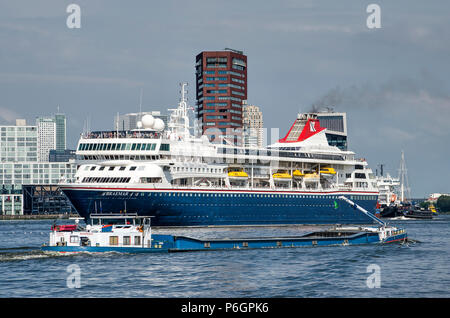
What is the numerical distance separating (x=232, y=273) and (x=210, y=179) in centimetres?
4861

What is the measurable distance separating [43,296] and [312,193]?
72.0 m

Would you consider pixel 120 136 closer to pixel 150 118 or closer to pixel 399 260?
pixel 150 118

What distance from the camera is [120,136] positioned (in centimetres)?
8888

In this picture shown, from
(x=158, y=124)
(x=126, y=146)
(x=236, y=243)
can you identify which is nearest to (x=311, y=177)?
(x=158, y=124)

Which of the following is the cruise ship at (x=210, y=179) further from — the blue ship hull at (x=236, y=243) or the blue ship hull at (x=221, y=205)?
the blue ship hull at (x=236, y=243)

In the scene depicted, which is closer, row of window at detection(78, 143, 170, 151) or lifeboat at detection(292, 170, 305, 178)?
row of window at detection(78, 143, 170, 151)

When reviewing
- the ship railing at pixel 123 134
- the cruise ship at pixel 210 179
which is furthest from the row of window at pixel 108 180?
the ship railing at pixel 123 134

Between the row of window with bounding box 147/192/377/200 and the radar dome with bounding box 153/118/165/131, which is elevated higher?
the radar dome with bounding box 153/118/165/131

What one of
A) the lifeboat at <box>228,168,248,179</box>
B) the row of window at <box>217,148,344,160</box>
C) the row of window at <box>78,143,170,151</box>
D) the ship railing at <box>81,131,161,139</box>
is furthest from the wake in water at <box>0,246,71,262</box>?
the row of window at <box>217,148,344,160</box>

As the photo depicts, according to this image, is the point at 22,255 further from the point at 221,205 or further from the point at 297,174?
the point at 297,174

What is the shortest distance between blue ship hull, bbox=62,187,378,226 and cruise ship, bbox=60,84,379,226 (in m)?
0.12

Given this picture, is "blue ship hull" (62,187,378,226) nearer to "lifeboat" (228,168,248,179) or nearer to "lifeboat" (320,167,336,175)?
"lifeboat" (228,168,248,179)

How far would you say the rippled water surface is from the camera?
40.2 metres
